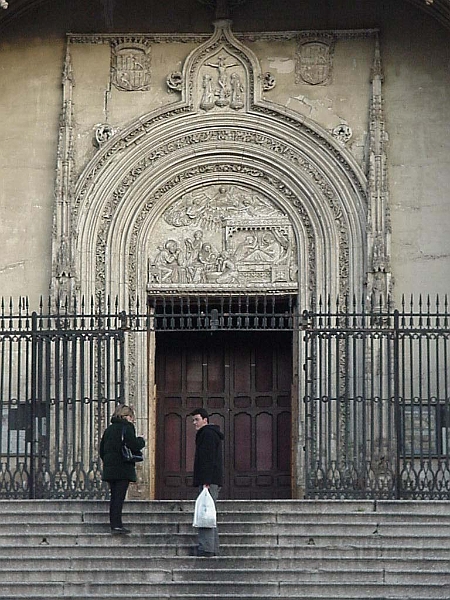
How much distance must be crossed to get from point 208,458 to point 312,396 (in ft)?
8.50

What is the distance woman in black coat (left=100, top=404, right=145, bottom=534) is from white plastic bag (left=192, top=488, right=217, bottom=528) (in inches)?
38.5

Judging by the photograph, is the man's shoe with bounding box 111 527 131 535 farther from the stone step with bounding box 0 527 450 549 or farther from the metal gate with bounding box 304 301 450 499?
the metal gate with bounding box 304 301 450 499

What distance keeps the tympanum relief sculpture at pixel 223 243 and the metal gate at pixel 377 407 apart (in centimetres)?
104

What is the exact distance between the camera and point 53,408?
1986 centimetres

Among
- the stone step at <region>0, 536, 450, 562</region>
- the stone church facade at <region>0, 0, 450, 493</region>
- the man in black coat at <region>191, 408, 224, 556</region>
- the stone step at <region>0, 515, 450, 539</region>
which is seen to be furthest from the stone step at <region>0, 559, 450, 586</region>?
the stone church facade at <region>0, 0, 450, 493</region>

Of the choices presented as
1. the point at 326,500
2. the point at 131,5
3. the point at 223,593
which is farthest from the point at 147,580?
the point at 131,5

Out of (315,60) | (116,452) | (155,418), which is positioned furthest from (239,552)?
(315,60)

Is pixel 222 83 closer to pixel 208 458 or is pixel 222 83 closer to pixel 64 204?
pixel 64 204

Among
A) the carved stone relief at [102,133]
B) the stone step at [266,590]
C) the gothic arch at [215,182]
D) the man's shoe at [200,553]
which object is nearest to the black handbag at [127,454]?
the man's shoe at [200,553]

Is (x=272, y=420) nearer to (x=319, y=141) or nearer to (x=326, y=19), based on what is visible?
(x=319, y=141)

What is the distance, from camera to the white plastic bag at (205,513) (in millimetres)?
14945

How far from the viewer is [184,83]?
2056 cm

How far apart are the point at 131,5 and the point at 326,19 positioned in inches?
109

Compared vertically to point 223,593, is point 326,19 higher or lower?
higher
